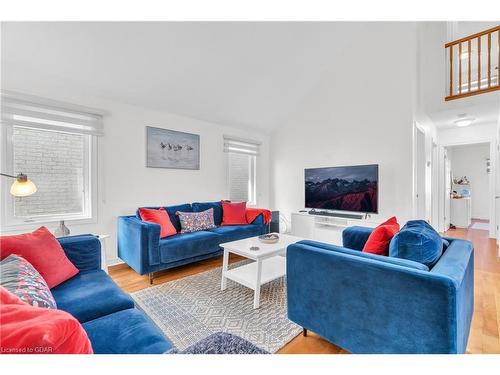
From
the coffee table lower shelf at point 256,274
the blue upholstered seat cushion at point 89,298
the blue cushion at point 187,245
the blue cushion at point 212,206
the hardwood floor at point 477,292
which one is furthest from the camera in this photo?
the blue cushion at point 212,206

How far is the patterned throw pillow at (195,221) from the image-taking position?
337cm

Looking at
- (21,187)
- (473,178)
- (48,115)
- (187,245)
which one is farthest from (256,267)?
(473,178)

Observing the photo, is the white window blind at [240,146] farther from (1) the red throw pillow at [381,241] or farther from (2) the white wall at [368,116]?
(1) the red throw pillow at [381,241]

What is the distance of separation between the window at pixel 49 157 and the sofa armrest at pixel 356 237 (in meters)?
2.95

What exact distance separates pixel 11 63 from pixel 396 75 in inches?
186

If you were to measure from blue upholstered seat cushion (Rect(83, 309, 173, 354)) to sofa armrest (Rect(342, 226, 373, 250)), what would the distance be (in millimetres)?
1763

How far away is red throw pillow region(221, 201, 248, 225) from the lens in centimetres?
392

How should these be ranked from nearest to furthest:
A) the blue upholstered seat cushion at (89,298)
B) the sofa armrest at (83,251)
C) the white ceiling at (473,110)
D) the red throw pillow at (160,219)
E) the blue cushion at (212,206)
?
the blue upholstered seat cushion at (89,298) < the sofa armrest at (83,251) < the red throw pillow at (160,219) < the white ceiling at (473,110) < the blue cushion at (212,206)

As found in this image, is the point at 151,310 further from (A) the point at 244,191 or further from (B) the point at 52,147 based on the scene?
(A) the point at 244,191

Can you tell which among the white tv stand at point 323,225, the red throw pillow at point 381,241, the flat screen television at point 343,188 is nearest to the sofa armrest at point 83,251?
the red throw pillow at point 381,241

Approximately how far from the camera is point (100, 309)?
1385mm

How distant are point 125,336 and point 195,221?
7.70 ft

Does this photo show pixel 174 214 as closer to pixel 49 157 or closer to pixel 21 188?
pixel 49 157
